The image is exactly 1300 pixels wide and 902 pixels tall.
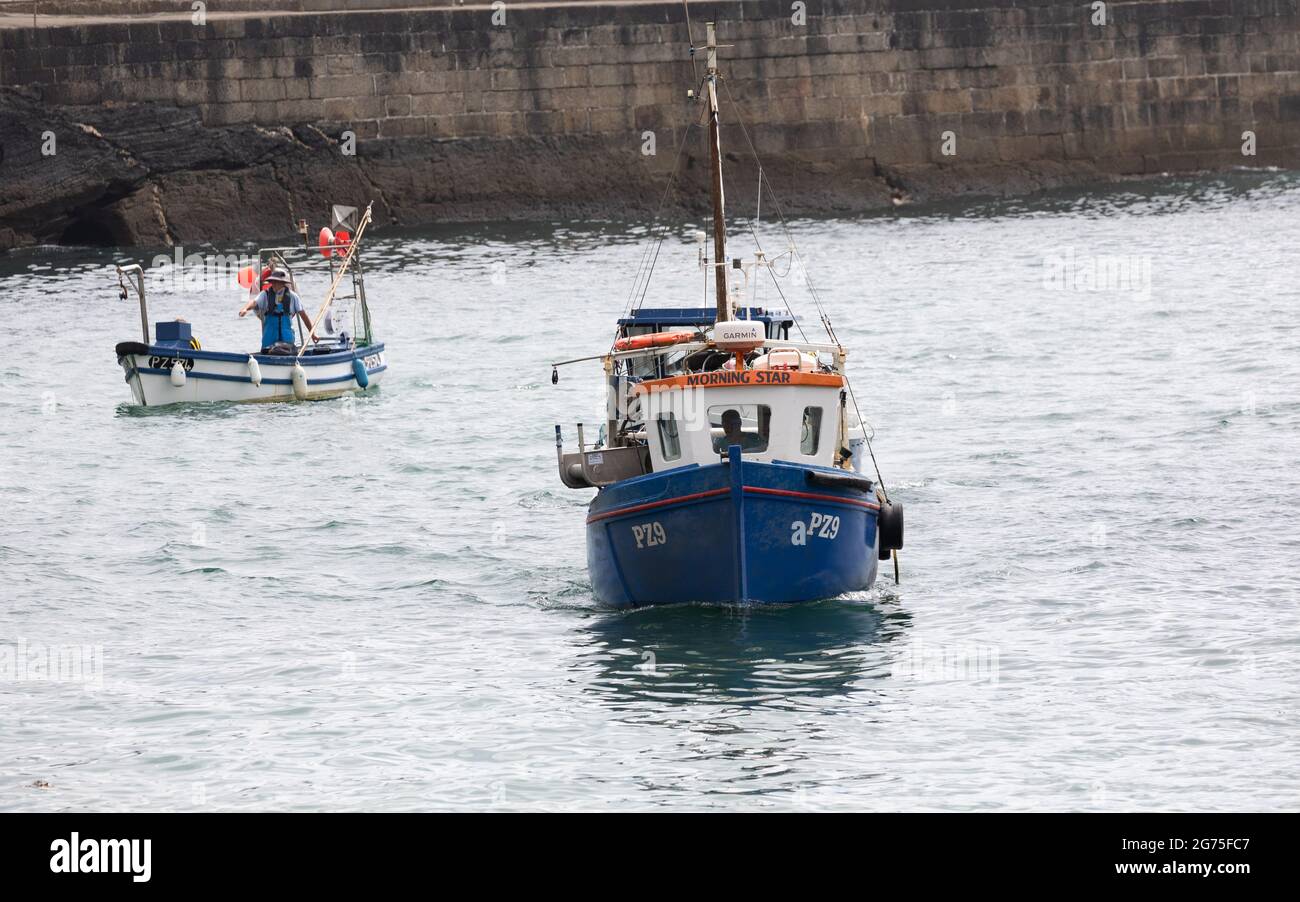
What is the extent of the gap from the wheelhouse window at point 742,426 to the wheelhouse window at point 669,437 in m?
0.30

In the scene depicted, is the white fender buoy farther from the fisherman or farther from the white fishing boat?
the fisherman

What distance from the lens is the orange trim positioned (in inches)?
606

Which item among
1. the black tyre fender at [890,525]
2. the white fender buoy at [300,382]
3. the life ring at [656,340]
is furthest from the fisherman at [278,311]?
the black tyre fender at [890,525]

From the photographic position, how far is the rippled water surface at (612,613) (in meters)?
12.6

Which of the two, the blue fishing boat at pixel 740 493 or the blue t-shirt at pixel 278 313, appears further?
the blue t-shirt at pixel 278 313

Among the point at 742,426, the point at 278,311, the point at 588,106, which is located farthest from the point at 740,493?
the point at 588,106

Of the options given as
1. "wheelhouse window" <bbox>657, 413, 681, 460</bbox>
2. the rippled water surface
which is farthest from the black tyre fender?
"wheelhouse window" <bbox>657, 413, 681, 460</bbox>

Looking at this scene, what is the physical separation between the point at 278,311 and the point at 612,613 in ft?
38.9

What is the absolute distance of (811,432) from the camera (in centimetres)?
1571

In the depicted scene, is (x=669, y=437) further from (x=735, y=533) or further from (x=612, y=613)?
(x=612, y=613)

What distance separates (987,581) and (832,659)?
110 inches

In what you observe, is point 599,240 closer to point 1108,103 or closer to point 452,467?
point 1108,103

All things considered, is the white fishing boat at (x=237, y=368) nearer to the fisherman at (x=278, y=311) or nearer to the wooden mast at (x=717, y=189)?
the fisherman at (x=278, y=311)

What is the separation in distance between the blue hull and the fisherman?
1149 cm
